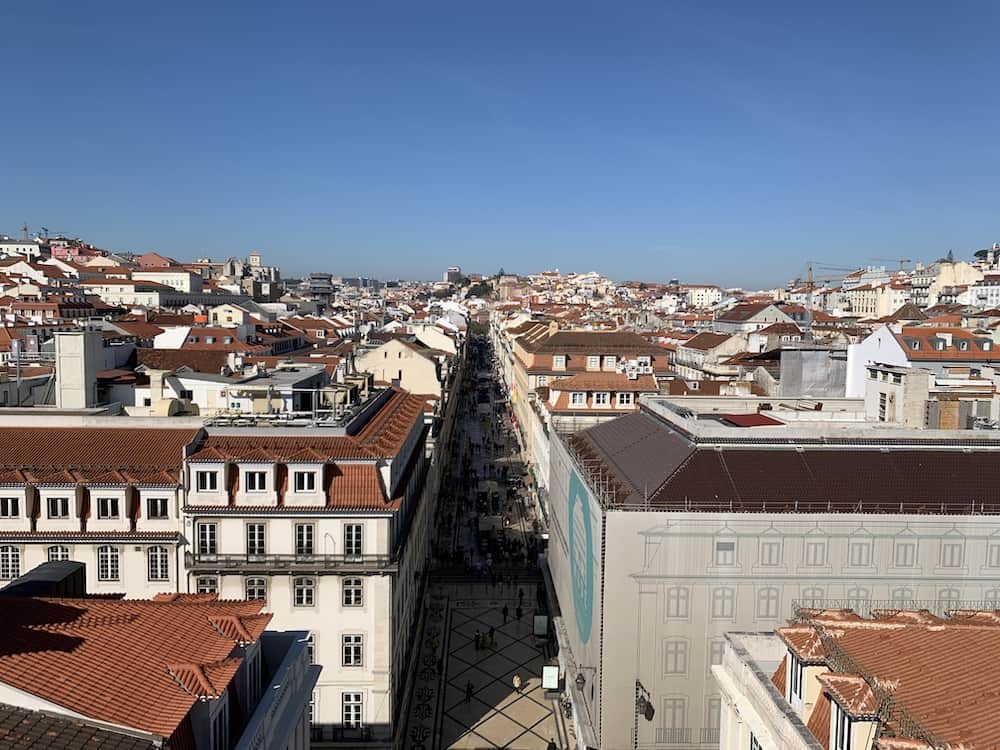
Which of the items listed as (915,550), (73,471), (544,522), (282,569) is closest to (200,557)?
(282,569)

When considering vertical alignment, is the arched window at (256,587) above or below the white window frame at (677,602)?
below

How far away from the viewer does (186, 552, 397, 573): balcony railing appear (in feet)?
100

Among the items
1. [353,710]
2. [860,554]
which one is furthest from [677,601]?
[353,710]

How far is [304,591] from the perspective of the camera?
30.8 meters

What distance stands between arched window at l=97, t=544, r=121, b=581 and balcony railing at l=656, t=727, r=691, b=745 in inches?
818

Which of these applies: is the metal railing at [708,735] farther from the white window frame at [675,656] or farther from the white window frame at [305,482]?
the white window frame at [305,482]

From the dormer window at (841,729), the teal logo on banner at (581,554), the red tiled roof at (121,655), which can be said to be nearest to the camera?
the red tiled roof at (121,655)

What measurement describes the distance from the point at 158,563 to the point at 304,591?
5.95m

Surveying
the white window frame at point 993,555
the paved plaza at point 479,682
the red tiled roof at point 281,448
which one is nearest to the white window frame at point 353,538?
the red tiled roof at point 281,448

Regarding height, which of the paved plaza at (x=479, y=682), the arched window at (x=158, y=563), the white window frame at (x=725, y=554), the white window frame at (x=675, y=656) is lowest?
the paved plaza at (x=479, y=682)

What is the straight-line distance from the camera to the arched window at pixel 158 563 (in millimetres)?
31656

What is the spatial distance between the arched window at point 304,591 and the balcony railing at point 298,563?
17.5 inches

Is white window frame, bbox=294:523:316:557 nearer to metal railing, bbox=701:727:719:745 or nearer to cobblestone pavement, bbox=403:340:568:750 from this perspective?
cobblestone pavement, bbox=403:340:568:750

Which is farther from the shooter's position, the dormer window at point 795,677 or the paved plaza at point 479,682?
the paved plaza at point 479,682
